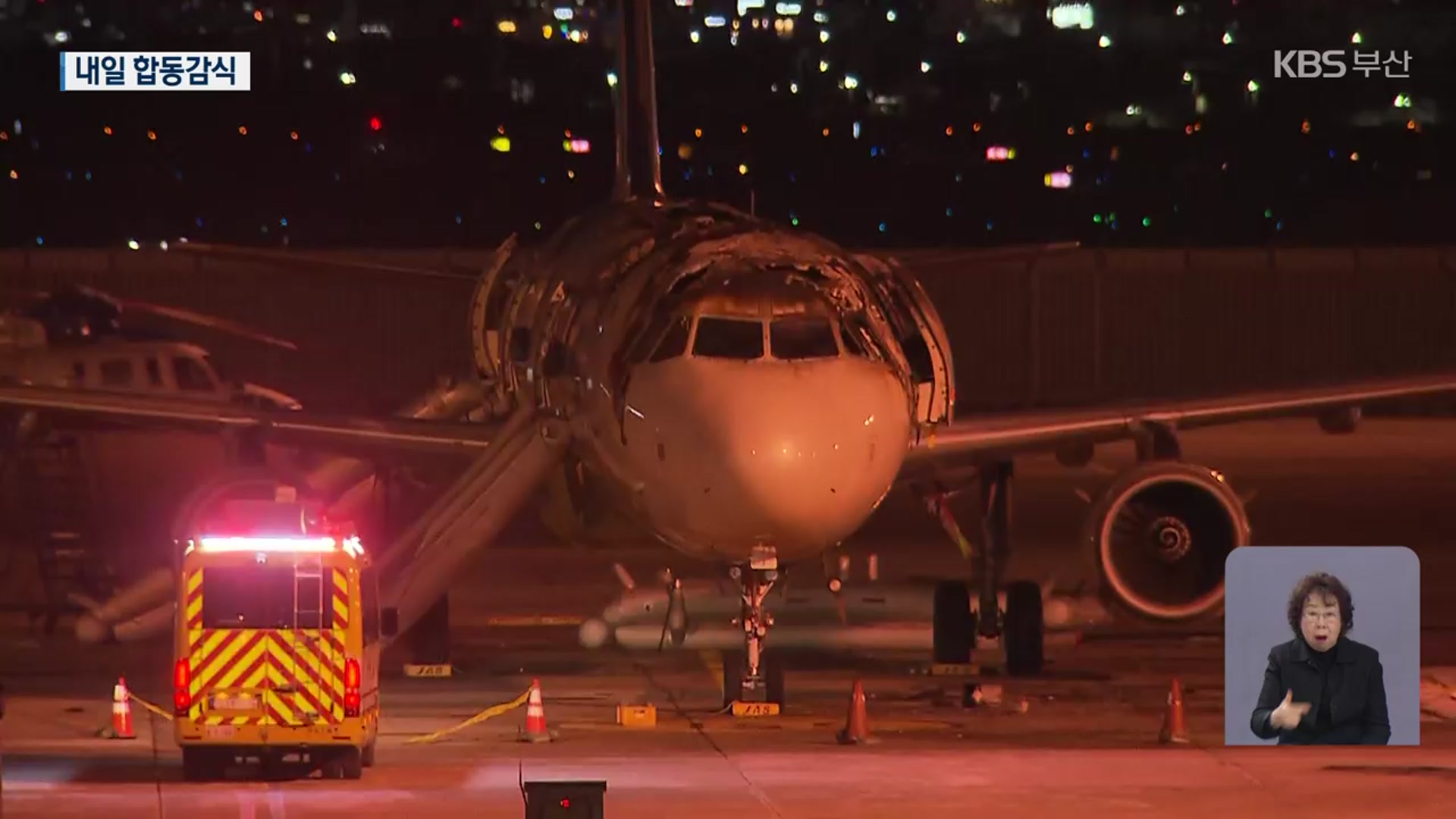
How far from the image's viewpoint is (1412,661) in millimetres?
17422

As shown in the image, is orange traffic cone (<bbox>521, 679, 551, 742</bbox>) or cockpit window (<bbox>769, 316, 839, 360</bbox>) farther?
cockpit window (<bbox>769, 316, 839, 360</bbox>)

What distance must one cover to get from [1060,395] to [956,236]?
15.0 metres

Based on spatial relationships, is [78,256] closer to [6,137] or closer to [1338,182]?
[6,137]

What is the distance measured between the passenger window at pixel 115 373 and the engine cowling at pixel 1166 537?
1508 cm

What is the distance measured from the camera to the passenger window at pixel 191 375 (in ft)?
111

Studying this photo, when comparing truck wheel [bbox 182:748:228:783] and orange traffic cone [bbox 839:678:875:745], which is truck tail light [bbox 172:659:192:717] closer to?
truck wheel [bbox 182:748:228:783]

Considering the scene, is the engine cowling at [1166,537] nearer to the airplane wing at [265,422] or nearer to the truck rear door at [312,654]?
the airplane wing at [265,422]

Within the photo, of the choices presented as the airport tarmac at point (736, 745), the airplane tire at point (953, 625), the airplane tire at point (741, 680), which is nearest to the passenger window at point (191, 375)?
the airport tarmac at point (736, 745)

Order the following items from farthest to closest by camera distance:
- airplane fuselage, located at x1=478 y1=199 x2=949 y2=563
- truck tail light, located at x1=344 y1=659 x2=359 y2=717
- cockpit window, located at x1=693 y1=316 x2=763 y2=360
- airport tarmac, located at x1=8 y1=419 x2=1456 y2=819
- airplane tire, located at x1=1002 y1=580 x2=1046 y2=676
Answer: airplane tire, located at x1=1002 y1=580 x2=1046 y2=676
cockpit window, located at x1=693 y1=316 x2=763 y2=360
airplane fuselage, located at x1=478 y1=199 x2=949 y2=563
truck tail light, located at x1=344 y1=659 x2=359 y2=717
airport tarmac, located at x1=8 y1=419 x2=1456 y2=819

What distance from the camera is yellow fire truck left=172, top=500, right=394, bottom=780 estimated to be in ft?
54.1

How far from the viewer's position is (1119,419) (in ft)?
74.1

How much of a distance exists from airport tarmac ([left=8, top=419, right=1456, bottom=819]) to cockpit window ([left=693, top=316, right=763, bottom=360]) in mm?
2646

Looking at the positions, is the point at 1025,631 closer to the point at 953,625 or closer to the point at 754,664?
the point at 953,625

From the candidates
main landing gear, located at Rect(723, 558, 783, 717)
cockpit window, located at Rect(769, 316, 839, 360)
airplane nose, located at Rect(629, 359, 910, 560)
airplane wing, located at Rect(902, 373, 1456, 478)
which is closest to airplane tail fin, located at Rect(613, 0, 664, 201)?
airplane wing, located at Rect(902, 373, 1456, 478)
